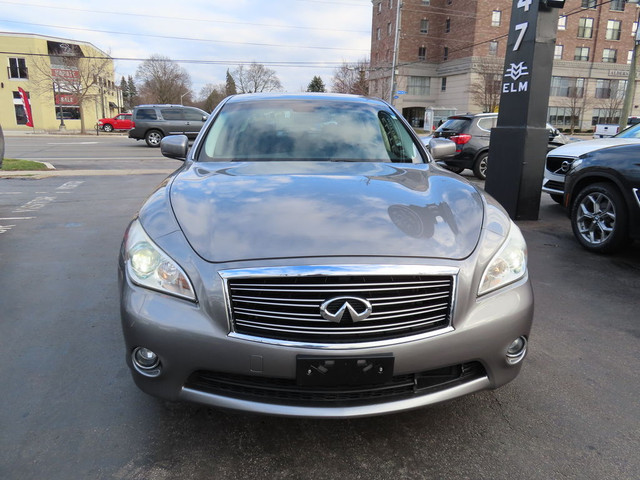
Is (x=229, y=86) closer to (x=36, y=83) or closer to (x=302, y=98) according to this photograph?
(x=36, y=83)

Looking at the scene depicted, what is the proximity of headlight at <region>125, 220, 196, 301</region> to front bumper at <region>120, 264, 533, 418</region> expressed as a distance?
0.04 metres

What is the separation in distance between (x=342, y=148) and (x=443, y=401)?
1.89m

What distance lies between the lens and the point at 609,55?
53.7 m

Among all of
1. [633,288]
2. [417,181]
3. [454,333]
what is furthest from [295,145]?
[633,288]

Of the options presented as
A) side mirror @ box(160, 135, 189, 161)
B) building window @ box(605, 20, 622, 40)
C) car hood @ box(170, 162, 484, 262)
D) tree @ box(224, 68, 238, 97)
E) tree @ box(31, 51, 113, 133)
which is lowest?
car hood @ box(170, 162, 484, 262)

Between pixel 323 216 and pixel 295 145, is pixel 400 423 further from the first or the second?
pixel 295 145

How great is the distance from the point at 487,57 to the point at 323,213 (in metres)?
54.8

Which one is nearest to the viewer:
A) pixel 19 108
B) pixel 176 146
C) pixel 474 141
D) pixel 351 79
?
pixel 176 146

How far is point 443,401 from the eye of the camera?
1.96 m

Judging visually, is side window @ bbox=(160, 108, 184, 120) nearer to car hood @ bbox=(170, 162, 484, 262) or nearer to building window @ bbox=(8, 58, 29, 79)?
car hood @ bbox=(170, 162, 484, 262)

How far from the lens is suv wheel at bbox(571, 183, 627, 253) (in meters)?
4.93

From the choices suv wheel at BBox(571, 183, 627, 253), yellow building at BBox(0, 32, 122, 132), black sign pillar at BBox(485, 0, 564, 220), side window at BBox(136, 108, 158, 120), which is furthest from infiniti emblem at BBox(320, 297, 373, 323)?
yellow building at BBox(0, 32, 122, 132)

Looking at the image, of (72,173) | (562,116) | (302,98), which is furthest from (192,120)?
(562,116)

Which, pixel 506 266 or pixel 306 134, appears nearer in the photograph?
pixel 506 266
